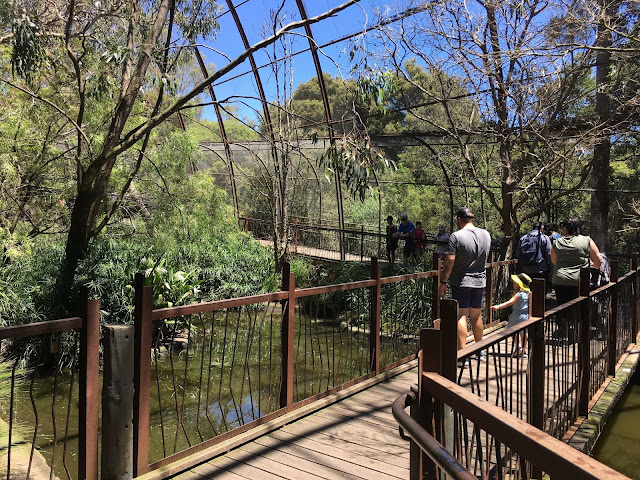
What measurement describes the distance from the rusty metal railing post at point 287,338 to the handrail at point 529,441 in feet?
7.84

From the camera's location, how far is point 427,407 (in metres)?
1.63

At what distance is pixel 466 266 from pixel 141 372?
10.2 feet

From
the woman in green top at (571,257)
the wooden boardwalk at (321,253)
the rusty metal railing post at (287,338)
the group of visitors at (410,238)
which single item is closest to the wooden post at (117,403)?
the rusty metal railing post at (287,338)

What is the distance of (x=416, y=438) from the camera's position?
1.37 m

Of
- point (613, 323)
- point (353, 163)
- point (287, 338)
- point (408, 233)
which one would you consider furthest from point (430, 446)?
point (408, 233)

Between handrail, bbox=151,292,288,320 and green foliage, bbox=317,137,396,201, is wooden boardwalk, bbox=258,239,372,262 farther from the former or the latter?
handrail, bbox=151,292,288,320

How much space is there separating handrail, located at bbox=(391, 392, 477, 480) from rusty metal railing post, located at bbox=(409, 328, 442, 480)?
5 centimetres

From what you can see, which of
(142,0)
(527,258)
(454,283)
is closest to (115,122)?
(142,0)

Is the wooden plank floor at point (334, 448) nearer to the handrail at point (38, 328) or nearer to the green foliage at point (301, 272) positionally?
the handrail at point (38, 328)

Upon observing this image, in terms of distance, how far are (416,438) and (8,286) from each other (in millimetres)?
7666

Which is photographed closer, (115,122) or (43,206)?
(115,122)

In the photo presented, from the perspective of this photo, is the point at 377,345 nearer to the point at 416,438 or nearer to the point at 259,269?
the point at 416,438

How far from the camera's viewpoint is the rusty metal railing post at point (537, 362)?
2855 mm

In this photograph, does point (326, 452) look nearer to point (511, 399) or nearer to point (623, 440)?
point (511, 399)
